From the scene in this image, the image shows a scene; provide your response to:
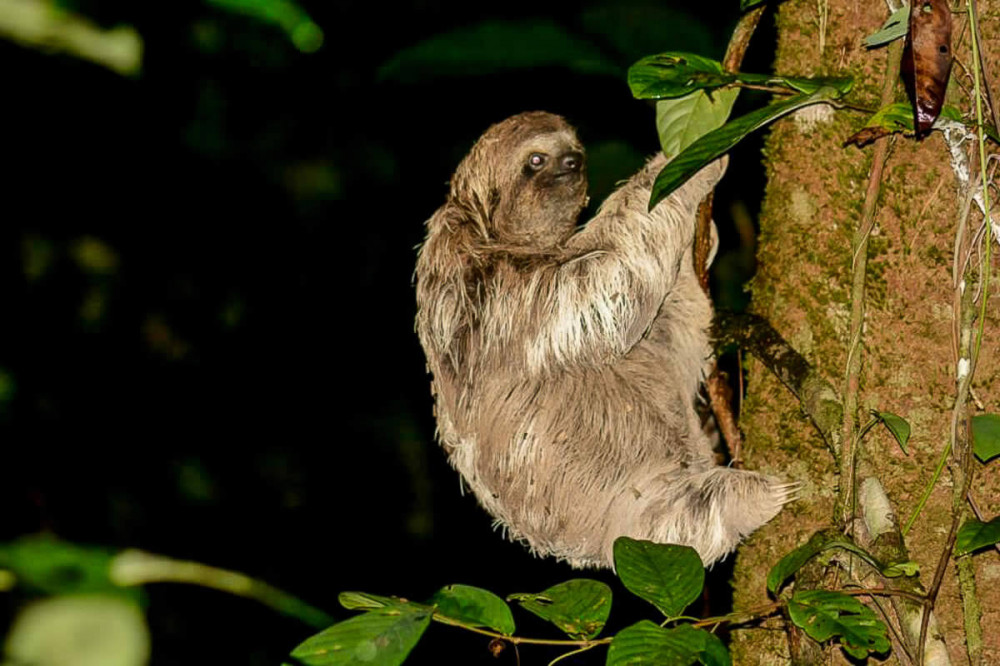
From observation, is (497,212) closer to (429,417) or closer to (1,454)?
(1,454)

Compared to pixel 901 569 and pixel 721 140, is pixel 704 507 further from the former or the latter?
pixel 721 140

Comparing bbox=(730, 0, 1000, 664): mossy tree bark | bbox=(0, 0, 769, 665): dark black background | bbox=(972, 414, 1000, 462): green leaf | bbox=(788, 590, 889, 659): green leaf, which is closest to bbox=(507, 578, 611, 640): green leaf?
bbox=(788, 590, 889, 659): green leaf

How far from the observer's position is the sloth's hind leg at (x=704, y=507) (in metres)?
4.21

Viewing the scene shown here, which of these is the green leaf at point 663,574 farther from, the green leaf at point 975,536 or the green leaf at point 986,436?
the green leaf at point 986,436

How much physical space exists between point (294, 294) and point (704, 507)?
269 inches

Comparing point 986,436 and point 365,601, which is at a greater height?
point 986,436

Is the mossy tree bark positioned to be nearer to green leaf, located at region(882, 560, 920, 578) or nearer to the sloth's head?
green leaf, located at region(882, 560, 920, 578)

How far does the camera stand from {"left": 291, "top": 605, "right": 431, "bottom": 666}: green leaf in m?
2.63

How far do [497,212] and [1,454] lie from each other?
422cm

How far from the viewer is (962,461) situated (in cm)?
347

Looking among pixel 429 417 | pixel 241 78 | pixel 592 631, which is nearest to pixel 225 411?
pixel 429 417

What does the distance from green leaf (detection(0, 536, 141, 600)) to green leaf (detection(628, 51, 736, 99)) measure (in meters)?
3.07

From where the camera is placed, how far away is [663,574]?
3.14 metres

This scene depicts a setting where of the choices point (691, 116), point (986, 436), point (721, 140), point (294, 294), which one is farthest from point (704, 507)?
point (294, 294)
